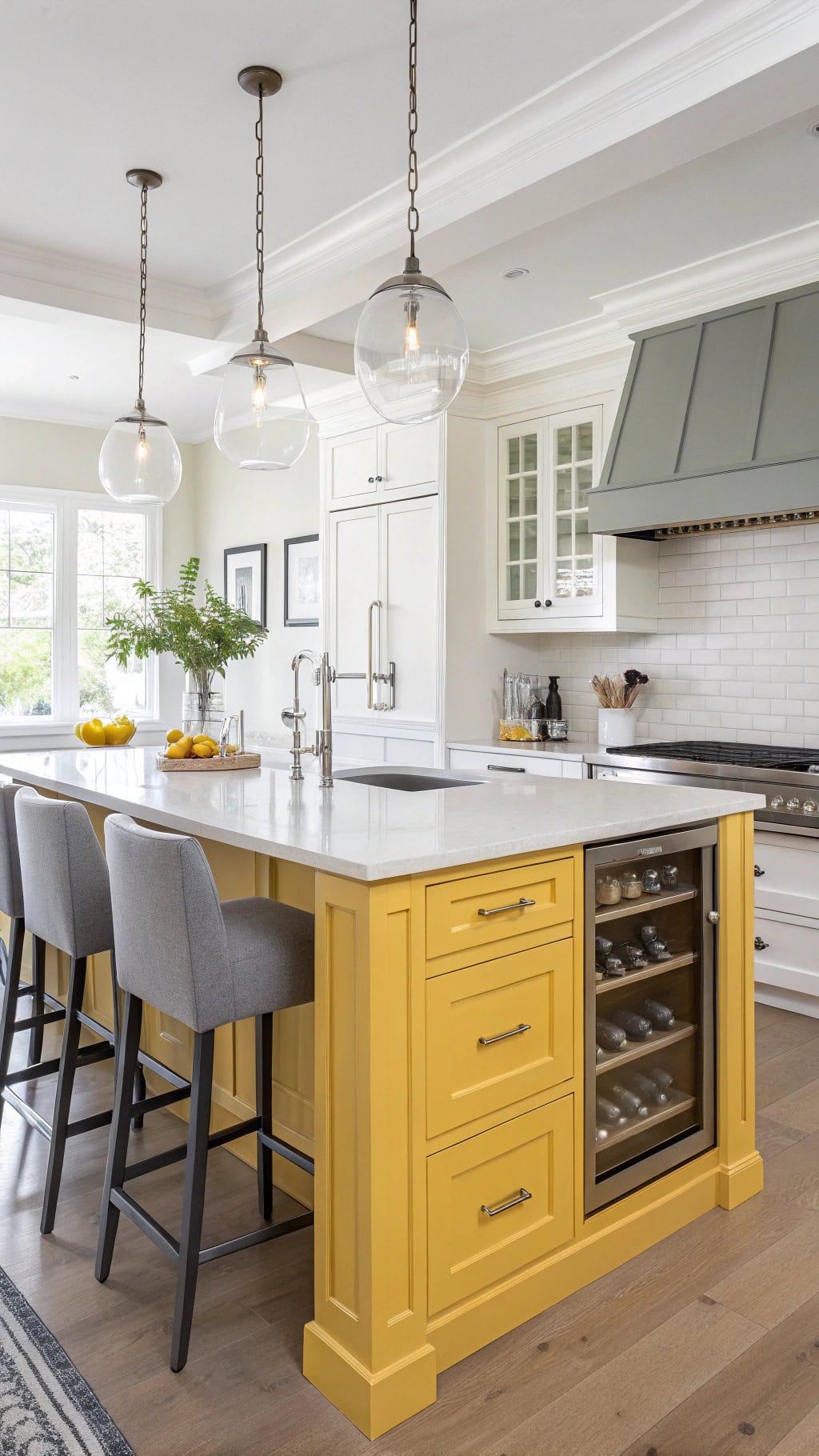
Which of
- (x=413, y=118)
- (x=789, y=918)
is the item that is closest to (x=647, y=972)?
(x=789, y=918)

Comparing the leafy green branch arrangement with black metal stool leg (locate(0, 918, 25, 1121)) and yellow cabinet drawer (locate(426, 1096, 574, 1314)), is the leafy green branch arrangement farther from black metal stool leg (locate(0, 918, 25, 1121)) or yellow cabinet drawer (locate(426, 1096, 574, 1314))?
yellow cabinet drawer (locate(426, 1096, 574, 1314))

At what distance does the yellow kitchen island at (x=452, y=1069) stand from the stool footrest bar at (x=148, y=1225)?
0.97 feet

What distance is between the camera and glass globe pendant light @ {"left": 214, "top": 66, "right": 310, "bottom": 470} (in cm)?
252

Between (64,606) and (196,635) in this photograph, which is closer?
(196,635)

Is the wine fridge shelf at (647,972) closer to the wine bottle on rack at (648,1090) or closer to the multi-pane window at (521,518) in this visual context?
the wine bottle on rack at (648,1090)

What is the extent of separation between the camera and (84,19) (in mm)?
2381

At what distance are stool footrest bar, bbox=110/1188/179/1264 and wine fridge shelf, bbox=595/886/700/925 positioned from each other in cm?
103

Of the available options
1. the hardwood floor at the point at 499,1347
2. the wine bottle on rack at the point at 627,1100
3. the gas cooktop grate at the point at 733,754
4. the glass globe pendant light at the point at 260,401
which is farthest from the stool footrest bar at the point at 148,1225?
the gas cooktop grate at the point at 733,754

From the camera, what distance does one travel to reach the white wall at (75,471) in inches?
243

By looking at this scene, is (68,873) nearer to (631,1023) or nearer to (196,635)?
(196,635)

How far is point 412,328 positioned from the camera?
1.94 metres

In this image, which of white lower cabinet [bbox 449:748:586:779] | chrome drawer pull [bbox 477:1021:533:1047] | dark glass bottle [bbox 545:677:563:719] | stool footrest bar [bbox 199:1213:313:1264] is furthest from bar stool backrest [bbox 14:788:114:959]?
dark glass bottle [bbox 545:677:563:719]

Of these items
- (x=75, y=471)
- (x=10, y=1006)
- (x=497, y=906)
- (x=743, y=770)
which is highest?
(x=75, y=471)

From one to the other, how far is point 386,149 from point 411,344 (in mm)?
1420
